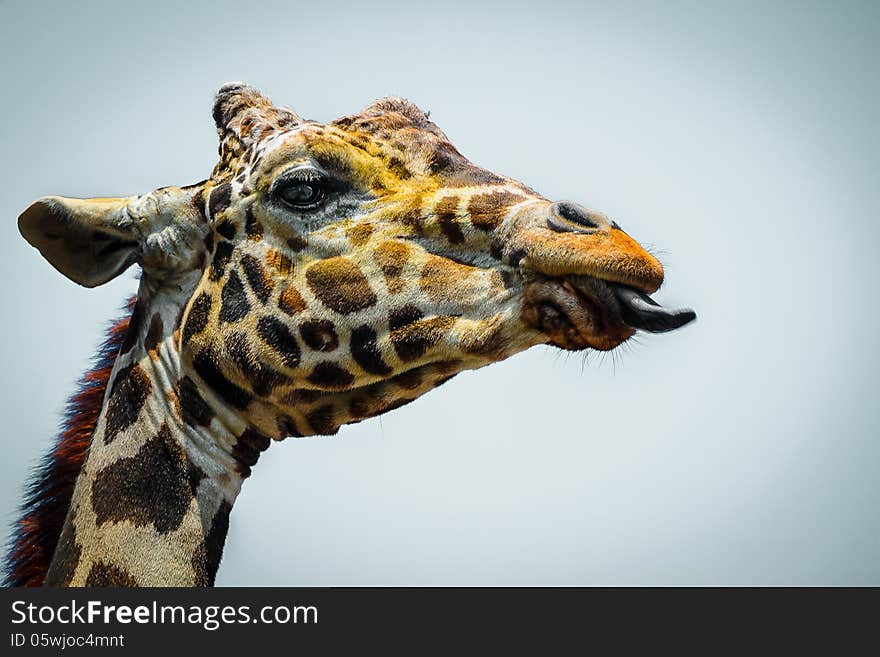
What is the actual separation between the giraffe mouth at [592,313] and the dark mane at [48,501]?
2872mm

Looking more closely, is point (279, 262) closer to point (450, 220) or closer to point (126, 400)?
point (450, 220)

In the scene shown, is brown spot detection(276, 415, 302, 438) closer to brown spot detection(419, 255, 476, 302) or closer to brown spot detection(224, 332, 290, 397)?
brown spot detection(224, 332, 290, 397)

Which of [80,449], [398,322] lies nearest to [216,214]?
[398,322]

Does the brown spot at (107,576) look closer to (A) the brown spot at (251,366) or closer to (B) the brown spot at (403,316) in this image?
(A) the brown spot at (251,366)

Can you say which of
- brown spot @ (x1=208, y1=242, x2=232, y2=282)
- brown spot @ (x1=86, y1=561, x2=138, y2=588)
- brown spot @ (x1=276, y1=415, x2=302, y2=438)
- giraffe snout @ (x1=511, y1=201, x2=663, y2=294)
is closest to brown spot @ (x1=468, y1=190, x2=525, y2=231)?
giraffe snout @ (x1=511, y1=201, x2=663, y2=294)

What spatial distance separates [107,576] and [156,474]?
0.61 m

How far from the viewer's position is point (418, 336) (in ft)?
17.6

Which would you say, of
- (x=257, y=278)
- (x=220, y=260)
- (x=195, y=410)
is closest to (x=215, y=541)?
(x=195, y=410)

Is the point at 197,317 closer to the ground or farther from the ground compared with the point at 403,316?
farther from the ground

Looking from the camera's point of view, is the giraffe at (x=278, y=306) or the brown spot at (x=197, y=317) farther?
the brown spot at (x=197, y=317)

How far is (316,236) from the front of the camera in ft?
18.5

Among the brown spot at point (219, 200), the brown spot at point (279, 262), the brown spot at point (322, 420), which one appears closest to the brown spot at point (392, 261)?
the brown spot at point (279, 262)

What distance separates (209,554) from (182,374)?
1050 millimetres

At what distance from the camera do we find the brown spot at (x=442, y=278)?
5357mm
